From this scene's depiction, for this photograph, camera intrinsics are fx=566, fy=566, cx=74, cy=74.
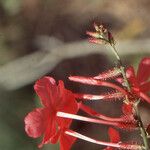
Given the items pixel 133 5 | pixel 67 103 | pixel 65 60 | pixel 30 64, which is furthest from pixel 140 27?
pixel 67 103

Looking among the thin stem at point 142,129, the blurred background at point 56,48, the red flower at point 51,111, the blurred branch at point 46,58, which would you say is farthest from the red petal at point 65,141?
the blurred branch at point 46,58

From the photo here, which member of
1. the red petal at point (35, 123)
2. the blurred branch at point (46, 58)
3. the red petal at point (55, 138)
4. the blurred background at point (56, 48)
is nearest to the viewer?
the red petal at point (35, 123)

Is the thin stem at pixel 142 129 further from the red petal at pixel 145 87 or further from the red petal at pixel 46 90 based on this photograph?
the red petal at pixel 46 90

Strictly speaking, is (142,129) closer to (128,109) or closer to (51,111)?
(128,109)

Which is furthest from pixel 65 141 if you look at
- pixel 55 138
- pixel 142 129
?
pixel 142 129

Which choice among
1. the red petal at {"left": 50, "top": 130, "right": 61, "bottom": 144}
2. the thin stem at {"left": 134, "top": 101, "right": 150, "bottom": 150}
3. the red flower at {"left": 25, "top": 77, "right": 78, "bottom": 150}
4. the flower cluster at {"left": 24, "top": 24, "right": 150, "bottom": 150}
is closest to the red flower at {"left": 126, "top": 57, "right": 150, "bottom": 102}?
the flower cluster at {"left": 24, "top": 24, "right": 150, "bottom": 150}

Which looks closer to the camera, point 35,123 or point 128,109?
point 35,123
